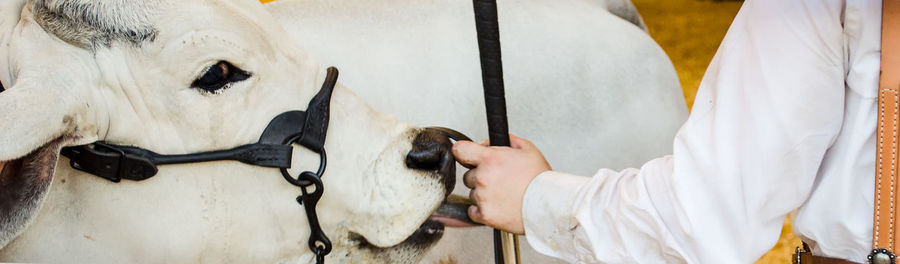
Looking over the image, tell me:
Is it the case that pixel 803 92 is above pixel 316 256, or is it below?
above

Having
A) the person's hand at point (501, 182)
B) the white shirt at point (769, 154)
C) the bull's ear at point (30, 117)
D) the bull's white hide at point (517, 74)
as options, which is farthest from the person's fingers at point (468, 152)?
the bull's ear at point (30, 117)

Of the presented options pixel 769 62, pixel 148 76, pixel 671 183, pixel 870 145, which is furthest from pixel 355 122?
pixel 870 145

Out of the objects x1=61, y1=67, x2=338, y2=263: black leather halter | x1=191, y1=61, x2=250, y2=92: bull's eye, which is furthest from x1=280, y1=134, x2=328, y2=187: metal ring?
x1=191, y1=61, x2=250, y2=92: bull's eye

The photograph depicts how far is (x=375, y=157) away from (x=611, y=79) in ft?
2.15

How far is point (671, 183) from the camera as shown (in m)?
1.16

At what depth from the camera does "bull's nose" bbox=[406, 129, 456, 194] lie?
4.53 ft

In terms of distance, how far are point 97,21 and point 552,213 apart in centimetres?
69

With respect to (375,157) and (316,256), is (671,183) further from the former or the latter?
(316,256)

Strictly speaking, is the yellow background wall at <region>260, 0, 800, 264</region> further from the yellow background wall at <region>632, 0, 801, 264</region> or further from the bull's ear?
the bull's ear

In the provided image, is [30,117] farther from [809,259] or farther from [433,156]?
[809,259]

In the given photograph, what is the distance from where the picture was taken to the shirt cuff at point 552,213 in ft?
4.17

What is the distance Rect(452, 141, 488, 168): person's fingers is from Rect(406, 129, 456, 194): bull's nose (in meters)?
0.02

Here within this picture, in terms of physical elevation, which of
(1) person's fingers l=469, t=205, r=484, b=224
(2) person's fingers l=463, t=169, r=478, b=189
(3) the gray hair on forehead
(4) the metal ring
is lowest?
(1) person's fingers l=469, t=205, r=484, b=224

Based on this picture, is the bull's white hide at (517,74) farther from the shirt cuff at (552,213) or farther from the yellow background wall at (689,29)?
the yellow background wall at (689,29)
